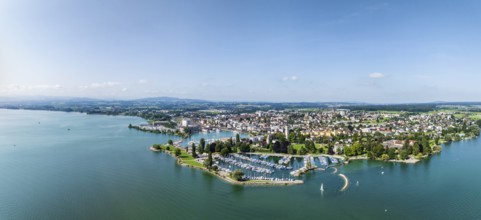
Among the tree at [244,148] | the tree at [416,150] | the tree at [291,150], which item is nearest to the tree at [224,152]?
the tree at [244,148]

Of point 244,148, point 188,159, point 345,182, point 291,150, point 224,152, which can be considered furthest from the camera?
point 244,148

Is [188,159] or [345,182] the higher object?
[188,159]

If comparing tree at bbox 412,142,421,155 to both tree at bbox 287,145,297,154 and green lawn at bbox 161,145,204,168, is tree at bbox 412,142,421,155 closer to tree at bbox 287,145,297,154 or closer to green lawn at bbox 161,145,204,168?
tree at bbox 287,145,297,154

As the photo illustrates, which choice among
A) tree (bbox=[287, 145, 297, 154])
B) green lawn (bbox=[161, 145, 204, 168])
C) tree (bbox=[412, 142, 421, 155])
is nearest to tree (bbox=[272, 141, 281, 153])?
tree (bbox=[287, 145, 297, 154])

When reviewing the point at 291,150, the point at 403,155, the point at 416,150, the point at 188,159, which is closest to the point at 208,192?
the point at 188,159

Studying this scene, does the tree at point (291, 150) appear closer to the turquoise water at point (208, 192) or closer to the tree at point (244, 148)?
the tree at point (244, 148)

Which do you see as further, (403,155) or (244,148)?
(244,148)

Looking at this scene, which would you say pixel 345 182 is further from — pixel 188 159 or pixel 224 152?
pixel 188 159

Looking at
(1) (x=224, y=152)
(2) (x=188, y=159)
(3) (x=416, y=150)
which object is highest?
(3) (x=416, y=150)

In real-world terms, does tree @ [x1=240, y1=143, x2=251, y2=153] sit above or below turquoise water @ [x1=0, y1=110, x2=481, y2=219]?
above
